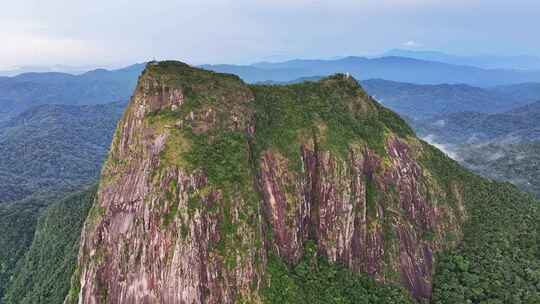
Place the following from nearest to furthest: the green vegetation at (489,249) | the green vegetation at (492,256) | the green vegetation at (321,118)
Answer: the green vegetation at (321,118)
the green vegetation at (492,256)
the green vegetation at (489,249)

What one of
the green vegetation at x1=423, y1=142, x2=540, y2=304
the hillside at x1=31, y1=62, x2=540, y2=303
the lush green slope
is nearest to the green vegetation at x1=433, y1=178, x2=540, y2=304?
the green vegetation at x1=423, y1=142, x2=540, y2=304

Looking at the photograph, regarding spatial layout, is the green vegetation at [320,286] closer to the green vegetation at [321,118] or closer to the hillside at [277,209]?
the hillside at [277,209]

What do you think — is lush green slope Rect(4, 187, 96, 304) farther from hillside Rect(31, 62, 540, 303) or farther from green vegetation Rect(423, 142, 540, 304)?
green vegetation Rect(423, 142, 540, 304)

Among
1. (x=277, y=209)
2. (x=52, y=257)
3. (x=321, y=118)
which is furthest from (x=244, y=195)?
(x=52, y=257)

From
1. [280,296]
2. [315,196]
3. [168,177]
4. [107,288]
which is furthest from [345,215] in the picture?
[107,288]

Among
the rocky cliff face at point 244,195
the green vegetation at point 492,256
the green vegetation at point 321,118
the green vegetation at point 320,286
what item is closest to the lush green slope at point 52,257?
the rocky cliff face at point 244,195

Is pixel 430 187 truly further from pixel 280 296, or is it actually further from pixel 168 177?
pixel 168 177
